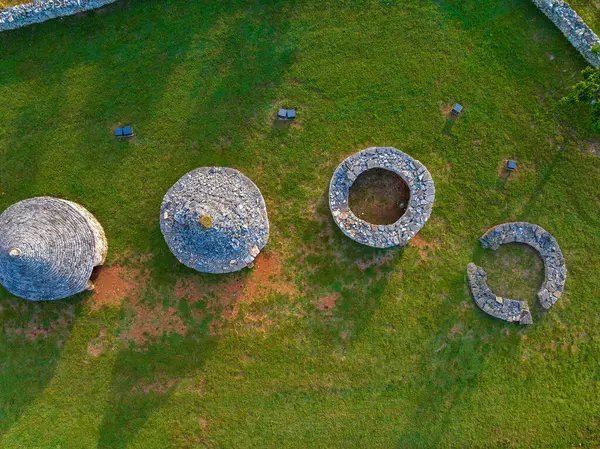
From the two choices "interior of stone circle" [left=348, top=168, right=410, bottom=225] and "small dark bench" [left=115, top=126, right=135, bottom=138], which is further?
"interior of stone circle" [left=348, top=168, right=410, bottom=225]

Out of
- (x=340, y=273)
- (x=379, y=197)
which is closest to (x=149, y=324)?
(x=340, y=273)

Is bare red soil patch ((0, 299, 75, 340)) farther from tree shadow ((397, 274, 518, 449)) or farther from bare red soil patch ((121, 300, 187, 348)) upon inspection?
tree shadow ((397, 274, 518, 449))

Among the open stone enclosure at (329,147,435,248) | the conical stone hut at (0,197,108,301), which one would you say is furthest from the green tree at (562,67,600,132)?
the conical stone hut at (0,197,108,301)

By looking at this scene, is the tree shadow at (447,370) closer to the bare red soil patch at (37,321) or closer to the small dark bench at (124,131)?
the bare red soil patch at (37,321)

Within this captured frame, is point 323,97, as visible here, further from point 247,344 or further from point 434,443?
point 434,443

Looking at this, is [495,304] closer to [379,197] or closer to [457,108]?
[379,197]

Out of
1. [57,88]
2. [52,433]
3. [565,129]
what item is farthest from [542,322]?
[57,88]

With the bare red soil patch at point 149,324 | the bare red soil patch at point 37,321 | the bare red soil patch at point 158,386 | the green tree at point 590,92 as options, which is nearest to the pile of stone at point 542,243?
the green tree at point 590,92
